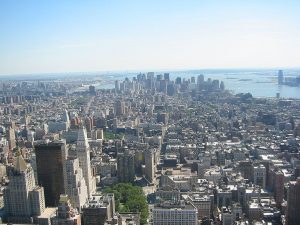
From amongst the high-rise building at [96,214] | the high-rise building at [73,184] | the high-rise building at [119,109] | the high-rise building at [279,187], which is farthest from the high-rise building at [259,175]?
the high-rise building at [119,109]

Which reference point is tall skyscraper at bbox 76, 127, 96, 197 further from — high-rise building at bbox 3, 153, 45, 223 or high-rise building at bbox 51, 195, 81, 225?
high-rise building at bbox 51, 195, 81, 225

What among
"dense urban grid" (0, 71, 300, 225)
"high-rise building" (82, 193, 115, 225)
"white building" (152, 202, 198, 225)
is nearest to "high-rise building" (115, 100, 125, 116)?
"dense urban grid" (0, 71, 300, 225)

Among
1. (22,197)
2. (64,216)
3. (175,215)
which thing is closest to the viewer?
(64,216)

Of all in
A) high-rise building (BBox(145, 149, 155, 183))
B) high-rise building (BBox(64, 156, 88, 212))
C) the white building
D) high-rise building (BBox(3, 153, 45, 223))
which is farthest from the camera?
high-rise building (BBox(145, 149, 155, 183))

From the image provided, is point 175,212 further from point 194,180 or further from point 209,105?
point 209,105

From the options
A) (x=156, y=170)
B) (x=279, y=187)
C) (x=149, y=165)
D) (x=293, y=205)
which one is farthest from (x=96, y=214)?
(x=156, y=170)

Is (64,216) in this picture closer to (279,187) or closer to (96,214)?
(96,214)
